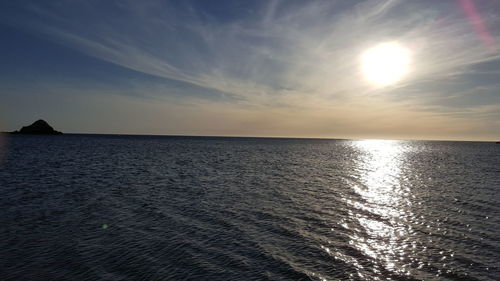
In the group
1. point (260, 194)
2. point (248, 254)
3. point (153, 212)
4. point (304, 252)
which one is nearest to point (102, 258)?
point (248, 254)

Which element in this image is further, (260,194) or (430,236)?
(260,194)

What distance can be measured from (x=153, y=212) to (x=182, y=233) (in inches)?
230

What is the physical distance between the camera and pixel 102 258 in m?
13.8

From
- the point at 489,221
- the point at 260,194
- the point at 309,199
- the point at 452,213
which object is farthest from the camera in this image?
the point at 260,194

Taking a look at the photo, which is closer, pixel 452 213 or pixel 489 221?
pixel 489 221

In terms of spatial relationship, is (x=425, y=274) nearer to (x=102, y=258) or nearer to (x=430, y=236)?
(x=430, y=236)

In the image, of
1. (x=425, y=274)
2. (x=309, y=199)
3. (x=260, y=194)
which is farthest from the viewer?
(x=260, y=194)

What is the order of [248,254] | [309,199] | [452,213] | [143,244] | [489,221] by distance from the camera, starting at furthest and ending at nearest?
[309,199], [452,213], [489,221], [143,244], [248,254]

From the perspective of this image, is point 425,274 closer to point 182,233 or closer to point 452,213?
point 182,233

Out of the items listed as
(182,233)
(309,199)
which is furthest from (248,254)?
(309,199)

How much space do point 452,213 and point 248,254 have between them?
20750mm

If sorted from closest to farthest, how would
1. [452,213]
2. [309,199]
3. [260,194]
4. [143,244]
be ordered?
[143,244] → [452,213] → [309,199] → [260,194]

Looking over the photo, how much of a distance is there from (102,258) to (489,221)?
91.7ft

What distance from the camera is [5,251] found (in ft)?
45.9
